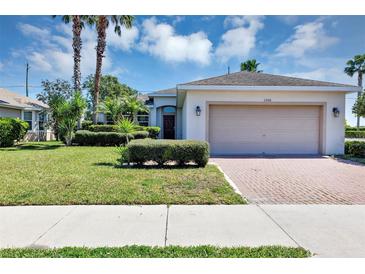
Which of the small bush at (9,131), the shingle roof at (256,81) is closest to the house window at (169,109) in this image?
the shingle roof at (256,81)

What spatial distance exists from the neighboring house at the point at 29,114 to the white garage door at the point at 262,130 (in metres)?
16.5

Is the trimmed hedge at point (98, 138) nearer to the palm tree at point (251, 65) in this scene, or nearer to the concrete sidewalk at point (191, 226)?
the concrete sidewalk at point (191, 226)

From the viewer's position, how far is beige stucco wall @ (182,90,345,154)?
41.5 ft

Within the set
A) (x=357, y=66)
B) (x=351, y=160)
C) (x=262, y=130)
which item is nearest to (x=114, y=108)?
(x=262, y=130)

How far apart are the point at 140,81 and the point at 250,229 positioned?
33.7 meters

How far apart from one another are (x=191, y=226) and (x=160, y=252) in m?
0.92

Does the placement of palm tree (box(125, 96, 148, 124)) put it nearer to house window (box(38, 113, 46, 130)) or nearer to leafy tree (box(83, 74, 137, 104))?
house window (box(38, 113, 46, 130))

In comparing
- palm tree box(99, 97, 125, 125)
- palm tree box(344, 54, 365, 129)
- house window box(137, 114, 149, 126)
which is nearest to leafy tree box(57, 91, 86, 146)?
palm tree box(99, 97, 125, 125)

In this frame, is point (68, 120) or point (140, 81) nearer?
point (68, 120)

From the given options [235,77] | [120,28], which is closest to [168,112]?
[120,28]

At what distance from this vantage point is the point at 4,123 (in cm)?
1628

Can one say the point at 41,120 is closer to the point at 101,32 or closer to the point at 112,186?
the point at 101,32

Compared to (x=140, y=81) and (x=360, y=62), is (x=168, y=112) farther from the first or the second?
(x=360, y=62)

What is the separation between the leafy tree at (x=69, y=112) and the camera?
16.4 m
